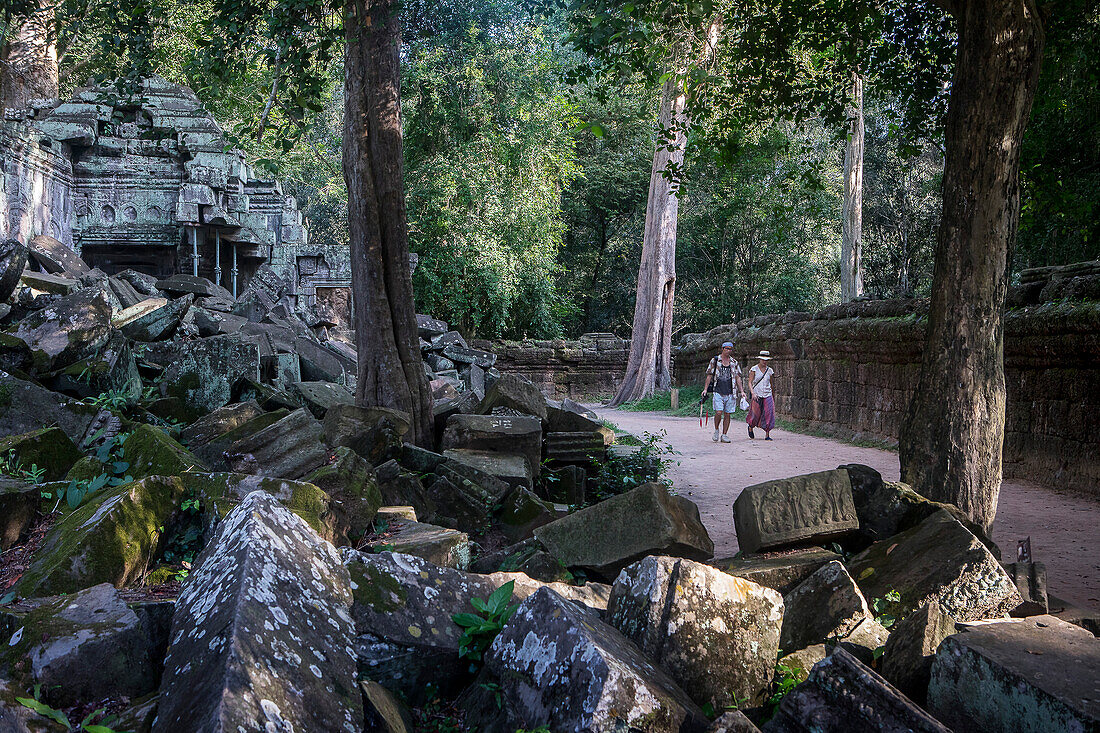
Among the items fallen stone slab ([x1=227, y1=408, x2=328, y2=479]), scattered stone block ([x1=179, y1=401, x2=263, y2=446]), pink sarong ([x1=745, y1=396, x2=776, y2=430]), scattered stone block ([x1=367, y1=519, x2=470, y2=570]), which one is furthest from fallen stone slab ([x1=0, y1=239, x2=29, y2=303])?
pink sarong ([x1=745, y1=396, x2=776, y2=430])

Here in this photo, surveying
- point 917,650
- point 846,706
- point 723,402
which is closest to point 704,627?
point 846,706

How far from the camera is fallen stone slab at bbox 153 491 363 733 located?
1.68 m

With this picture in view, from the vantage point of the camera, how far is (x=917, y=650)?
2311mm

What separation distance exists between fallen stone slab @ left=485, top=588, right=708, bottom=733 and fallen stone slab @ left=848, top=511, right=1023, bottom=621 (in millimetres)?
1385

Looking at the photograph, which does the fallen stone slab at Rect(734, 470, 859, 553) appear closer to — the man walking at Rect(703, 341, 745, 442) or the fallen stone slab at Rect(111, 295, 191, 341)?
the fallen stone slab at Rect(111, 295, 191, 341)

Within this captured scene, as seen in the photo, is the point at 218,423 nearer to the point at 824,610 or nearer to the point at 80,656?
the point at 80,656

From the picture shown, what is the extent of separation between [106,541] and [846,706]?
8.45ft

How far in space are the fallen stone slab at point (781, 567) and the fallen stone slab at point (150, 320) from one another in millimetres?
5488

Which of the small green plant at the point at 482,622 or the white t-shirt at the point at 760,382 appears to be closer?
the small green plant at the point at 482,622

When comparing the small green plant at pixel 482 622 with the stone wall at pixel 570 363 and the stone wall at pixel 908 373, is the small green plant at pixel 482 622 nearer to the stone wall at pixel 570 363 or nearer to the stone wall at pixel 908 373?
the stone wall at pixel 908 373

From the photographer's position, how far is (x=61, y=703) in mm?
2000

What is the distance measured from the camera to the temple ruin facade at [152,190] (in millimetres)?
12312

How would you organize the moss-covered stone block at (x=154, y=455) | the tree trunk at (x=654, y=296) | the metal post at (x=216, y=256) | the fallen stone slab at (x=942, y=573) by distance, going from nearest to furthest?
the fallen stone slab at (x=942, y=573) → the moss-covered stone block at (x=154, y=455) → the metal post at (x=216, y=256) → the tree trunk at (x=654, y=296)

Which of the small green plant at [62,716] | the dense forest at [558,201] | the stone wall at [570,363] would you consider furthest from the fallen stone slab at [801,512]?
the stone wall at [570,363]
